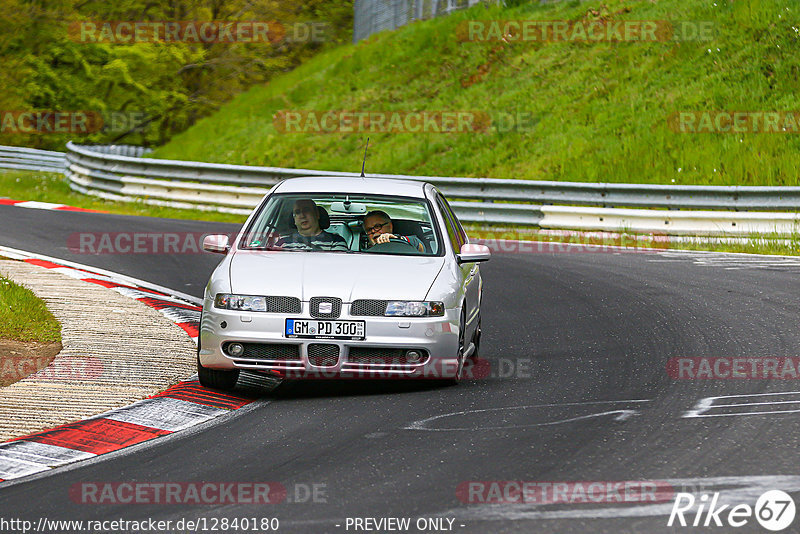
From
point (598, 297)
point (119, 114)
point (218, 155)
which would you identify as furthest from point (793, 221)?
point (119, 114)

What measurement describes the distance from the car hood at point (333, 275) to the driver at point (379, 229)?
1.36 feet

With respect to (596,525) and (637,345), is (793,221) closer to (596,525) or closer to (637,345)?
(637,345)

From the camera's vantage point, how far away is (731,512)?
4.88 meters

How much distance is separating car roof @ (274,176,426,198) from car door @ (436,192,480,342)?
0.95 ft

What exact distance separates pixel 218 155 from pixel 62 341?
2460 cm

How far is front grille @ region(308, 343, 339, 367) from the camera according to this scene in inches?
295

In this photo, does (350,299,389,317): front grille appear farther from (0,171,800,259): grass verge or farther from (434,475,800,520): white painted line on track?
(0,171,800,259): grass verge

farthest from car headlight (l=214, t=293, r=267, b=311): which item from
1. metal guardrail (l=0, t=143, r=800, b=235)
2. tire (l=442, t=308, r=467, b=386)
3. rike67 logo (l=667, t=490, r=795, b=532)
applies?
metal guardrail (l=0, t=143, r=800, b=235)

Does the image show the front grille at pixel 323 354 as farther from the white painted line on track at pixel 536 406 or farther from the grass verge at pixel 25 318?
the grass verge at pixel 25 318

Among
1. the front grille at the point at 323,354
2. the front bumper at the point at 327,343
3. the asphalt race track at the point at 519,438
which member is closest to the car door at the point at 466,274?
the asphalt race track at the point at 519,438

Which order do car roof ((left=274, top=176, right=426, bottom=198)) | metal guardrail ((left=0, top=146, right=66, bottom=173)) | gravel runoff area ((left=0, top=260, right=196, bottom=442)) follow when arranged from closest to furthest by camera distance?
1. gravel runoff area ((left=0, top=260, right=196, bottom=442))
2. car roof ((left=274, top=176, right=426, bottom=198))
3. metal guardrail ((left=0, top=146, right=66, bottom=173))

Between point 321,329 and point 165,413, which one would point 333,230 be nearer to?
point 321,329

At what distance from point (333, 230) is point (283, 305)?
1619mm

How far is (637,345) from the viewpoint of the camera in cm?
948
